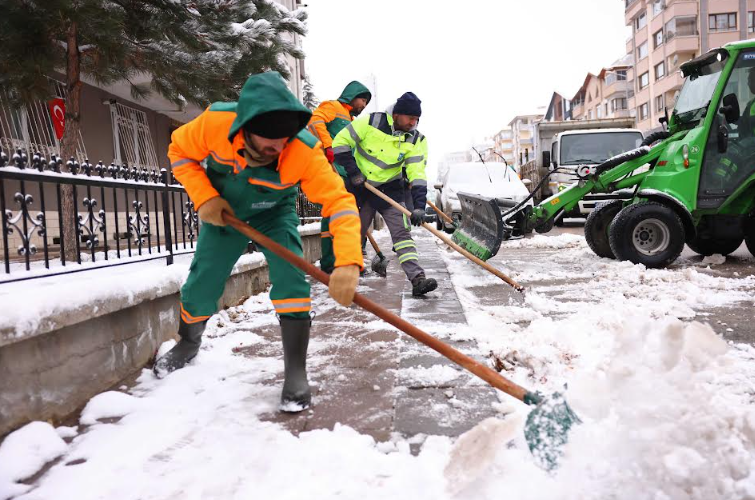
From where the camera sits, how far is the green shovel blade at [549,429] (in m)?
1.75

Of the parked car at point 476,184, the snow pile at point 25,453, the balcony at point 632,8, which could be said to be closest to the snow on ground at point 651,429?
the snow pile at point 25,453

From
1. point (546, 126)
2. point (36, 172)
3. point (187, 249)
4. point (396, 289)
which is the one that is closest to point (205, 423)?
point (36, 172)

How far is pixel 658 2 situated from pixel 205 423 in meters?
48.3

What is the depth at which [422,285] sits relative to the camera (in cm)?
482

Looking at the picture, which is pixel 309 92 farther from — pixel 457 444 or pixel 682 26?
pixel 457 444

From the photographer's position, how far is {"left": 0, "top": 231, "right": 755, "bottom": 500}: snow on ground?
5.33ft

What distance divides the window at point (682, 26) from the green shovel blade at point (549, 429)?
44941mm

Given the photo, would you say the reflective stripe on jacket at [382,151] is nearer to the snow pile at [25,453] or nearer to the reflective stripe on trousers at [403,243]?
the reflective stripe on trousers at [403,243]

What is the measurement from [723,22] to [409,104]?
140 ft

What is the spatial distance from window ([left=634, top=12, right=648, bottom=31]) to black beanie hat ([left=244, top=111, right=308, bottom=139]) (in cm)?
4948

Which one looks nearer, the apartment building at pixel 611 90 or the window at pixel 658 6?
the window at pixel 658 6

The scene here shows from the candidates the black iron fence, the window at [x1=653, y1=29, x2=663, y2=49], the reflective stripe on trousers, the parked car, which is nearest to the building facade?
the black iron fence

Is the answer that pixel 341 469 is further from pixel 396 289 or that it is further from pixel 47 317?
pixel 396 289

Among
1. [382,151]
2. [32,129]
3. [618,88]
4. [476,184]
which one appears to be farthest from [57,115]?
[618,88]
